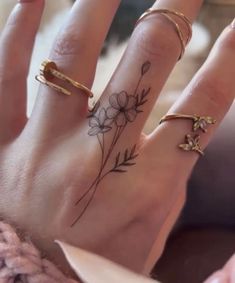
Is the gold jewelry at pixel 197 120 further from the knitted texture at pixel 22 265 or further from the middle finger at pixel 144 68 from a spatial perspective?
the knitted texture at pixel 22 265

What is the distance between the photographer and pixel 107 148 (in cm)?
44

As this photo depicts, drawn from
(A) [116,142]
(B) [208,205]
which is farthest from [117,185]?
(B) [208,205]

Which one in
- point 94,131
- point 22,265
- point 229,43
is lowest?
point 22,265

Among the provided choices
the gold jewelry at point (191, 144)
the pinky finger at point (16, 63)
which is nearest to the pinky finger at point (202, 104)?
the gold jewelry at point (191, 144)

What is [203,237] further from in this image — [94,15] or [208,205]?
[94,15]

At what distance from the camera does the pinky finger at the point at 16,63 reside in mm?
479

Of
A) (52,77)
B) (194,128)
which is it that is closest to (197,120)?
(194,128)

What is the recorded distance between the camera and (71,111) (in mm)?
454

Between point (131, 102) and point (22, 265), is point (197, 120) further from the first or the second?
point (22, 265)

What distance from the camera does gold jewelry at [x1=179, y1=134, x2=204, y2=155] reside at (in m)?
0.45

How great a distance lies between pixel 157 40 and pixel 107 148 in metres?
0.09

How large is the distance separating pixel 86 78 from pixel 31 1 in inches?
3.6

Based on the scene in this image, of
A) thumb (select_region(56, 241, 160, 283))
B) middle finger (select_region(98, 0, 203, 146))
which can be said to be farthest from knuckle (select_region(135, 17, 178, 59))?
thumb (select_region(56, 241, 160, 283))

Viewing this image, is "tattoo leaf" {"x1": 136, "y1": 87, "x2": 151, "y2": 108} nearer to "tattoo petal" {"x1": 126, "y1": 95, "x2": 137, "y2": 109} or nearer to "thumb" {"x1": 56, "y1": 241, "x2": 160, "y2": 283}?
"tattoo petal" {"x1": 126, "y1": 95, "x2": 137, "y2": 109}
